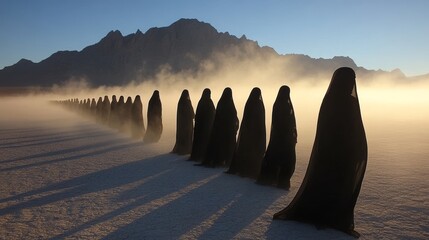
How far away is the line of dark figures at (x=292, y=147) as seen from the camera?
6.94m

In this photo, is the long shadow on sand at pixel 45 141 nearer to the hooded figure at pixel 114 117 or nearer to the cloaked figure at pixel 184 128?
the hooded figure at pixel 114 117

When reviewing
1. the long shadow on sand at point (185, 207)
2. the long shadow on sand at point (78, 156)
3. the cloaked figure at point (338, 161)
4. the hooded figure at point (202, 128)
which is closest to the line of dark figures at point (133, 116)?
the long shadow on sand at point (78, 156)

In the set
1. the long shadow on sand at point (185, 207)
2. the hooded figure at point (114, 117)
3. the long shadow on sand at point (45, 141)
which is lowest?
the long shadow on sand at point (45, 141)

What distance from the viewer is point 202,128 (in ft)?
48.0

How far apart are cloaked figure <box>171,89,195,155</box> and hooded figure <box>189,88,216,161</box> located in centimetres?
130

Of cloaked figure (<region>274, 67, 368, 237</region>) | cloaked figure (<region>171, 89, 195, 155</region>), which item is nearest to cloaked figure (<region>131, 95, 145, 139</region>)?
cloaked figure (<region>171, 89, 195, 155</region>)

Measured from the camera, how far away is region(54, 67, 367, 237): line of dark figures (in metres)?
6.94

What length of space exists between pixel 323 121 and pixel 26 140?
1800 cm

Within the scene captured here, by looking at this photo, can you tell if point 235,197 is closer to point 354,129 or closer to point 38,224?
point 354,129

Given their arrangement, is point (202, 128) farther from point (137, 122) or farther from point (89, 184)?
point (137, 122)

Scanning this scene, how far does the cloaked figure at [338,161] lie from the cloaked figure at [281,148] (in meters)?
2.97

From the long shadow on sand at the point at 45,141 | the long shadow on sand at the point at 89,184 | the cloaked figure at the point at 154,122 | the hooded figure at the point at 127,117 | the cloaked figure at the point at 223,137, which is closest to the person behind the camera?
the long shadow on sand at the point at 89,184

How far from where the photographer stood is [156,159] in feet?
47.7

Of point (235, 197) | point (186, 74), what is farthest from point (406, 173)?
point (186, 74)
